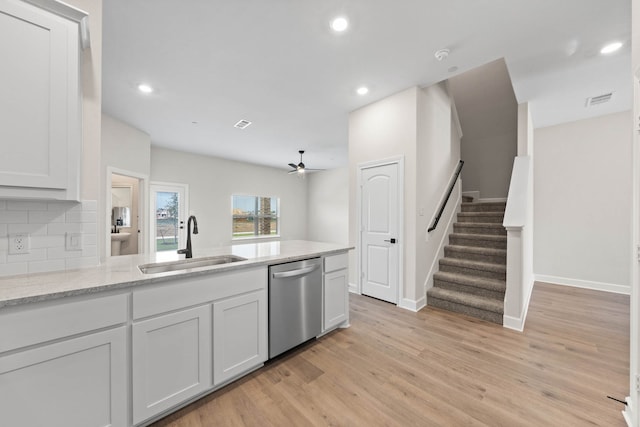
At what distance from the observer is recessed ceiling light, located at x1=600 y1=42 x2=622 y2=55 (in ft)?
7.70

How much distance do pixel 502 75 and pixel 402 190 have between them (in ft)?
10.5

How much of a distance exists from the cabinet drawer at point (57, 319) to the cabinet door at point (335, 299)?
1.67 metres

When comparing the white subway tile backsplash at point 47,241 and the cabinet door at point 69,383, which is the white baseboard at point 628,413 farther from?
the white subway tile backsplash at point 47,241

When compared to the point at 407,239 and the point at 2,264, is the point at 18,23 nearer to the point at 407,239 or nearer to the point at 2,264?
Answer: the point at 2,264

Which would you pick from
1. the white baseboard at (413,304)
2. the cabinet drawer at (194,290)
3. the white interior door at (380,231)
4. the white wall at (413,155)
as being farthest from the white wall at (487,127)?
the cabinet drawer at (194,290)

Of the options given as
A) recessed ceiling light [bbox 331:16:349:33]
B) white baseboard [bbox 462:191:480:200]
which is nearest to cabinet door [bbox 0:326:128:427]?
recessed ceiling light [bbox 331:16:349:33]

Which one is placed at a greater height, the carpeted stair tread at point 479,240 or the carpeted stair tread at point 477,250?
the carpeted stair tread at point 479,240

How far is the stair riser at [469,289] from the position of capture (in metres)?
2.98

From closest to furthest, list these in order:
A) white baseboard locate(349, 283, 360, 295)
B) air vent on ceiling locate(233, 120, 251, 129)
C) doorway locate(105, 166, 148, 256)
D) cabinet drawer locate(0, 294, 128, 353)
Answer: cabinet drawer locate(0, 294, 128, 353) → white baseboard locate(349, 283, 360, 295) → air vent on ceiling locate(233, 120, 251, 129) → doorway locate(105, 166, 148, 256)

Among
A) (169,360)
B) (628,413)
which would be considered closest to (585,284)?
(628,413)

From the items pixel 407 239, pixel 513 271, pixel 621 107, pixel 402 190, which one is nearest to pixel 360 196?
pixel 402 190

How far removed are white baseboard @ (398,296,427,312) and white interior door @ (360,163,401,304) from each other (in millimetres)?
109

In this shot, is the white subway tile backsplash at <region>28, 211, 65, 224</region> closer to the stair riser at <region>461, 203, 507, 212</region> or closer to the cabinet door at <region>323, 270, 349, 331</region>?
the cabinet door at <region>323, 270, 349, 331</region>

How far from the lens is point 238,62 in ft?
8.75
